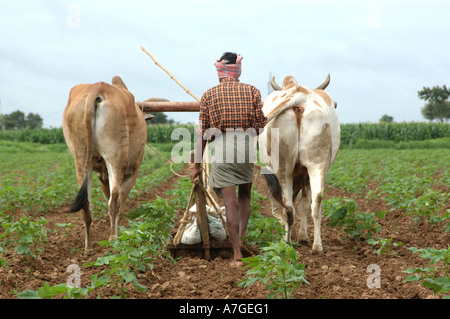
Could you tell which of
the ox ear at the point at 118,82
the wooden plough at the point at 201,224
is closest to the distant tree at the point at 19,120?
the ox ear at the point at 118,82

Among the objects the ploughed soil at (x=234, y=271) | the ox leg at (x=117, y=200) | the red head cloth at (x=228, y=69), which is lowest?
the ploughed soil at (x=234, y=271)

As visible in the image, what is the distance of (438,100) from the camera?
79562 mm

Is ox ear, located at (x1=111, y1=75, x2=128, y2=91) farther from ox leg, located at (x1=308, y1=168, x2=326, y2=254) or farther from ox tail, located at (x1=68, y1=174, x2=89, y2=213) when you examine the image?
ox leg, located at (x1=308, y1=168, x2=326, y2=254)

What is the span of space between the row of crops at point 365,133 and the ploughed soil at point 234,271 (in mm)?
30066

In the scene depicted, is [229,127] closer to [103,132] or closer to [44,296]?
[103,132]

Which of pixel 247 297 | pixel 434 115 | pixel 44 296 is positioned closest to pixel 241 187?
pixel 247 297

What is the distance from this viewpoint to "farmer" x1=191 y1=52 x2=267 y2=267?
4.86 meters

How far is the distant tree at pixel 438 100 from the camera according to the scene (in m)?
78.4

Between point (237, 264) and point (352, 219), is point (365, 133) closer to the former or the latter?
point (352, 219)

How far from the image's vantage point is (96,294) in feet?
12.7

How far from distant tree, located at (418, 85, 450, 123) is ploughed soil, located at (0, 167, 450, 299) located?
79.1 metres

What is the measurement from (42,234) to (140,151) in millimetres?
1717

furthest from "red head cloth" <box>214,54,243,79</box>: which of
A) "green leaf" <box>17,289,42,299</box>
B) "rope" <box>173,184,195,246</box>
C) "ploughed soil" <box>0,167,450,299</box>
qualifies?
"green leaf" <box>17,289,42,299</box>

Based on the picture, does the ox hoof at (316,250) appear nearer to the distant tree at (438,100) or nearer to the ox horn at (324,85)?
the ox horn at (324,85)
